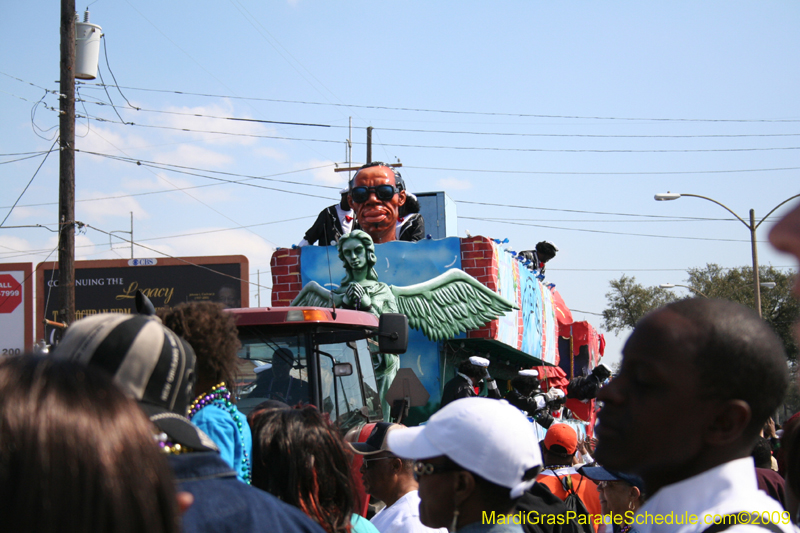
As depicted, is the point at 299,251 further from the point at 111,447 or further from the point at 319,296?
the point at 111,447

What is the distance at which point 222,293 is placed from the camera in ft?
111

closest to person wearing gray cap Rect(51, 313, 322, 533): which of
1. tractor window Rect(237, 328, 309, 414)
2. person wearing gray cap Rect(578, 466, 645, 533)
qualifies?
person wearing gray cap Rect(578, 466, 645, 533)

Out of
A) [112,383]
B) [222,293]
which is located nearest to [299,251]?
[112,383]

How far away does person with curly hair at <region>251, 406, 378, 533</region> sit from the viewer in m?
2.84

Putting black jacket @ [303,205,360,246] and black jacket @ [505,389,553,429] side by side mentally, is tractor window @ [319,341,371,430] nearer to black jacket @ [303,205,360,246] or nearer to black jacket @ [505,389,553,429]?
black jacket @ [505,389,553,429]

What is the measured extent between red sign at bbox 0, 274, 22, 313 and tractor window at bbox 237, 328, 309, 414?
24505 millimetres

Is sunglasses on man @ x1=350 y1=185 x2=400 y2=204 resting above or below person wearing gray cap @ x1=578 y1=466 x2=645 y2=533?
above

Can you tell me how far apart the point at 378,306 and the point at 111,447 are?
345 inches

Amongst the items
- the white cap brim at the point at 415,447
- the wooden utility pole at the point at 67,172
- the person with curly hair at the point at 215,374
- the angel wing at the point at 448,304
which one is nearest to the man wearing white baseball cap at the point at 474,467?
the white cap brim at the point at 415,447

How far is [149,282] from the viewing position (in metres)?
33.3

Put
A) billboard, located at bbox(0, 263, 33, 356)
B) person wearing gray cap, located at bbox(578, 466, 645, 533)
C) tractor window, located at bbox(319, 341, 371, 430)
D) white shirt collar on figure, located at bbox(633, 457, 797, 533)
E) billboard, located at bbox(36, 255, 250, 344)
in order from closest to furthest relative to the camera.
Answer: white shirt collar on figure, located at bbox(633, 457, 797, 533), person wearing gray cap, located at bbox(578, 466, 645, 533), tractor window, located at bbox(319, 341, 371, 430), billboard, located at bbox(0, 263, 33, 356), billboard, located at bbox(36, 255, 250, 344)

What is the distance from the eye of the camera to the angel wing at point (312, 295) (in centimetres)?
1093

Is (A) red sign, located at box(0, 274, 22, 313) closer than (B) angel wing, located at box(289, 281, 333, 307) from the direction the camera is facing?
No

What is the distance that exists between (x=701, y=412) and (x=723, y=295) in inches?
1507
